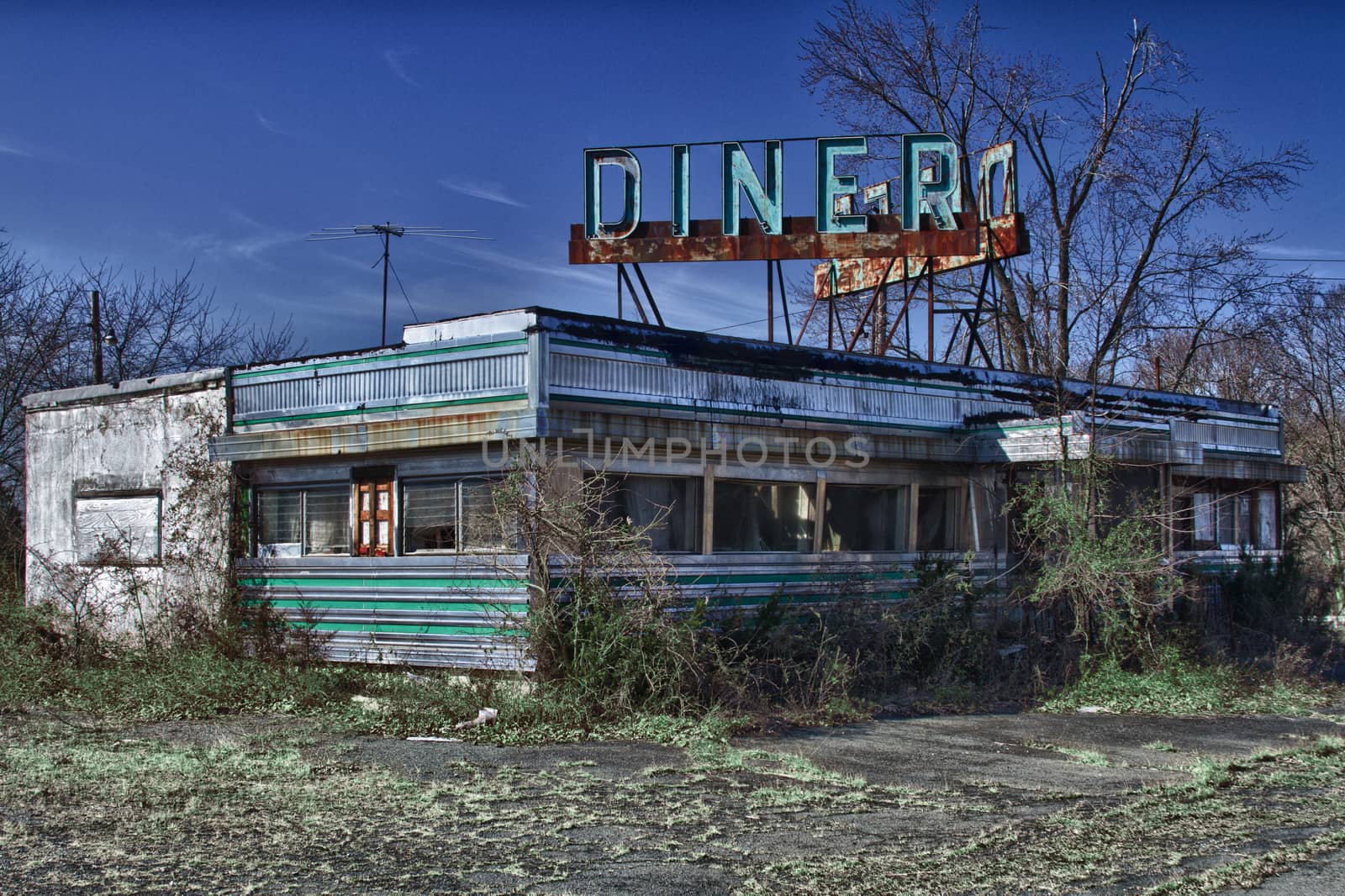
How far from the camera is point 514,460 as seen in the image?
10445mm

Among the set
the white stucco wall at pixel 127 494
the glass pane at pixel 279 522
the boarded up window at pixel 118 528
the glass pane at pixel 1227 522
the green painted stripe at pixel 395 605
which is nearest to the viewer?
the green painted stripe at pixel 395 605

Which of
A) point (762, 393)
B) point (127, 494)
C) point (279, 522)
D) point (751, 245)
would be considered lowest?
point (279, 522)

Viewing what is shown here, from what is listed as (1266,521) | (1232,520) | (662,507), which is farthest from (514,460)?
(1266,521)

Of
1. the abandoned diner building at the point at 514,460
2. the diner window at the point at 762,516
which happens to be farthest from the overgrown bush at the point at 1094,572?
the diner window at the point at 762,516

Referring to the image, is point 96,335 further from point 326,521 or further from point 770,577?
point 770,577

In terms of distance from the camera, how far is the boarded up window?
1302 centimetres

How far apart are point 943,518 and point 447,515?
6.09 meters

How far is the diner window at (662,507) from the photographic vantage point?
11.2 meters

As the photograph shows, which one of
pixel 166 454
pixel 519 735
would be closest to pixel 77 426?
pixel 166 454

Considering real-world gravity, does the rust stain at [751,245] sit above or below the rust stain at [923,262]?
below

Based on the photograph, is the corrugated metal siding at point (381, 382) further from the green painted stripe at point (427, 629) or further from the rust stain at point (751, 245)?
the rust stain at point (751, 245)

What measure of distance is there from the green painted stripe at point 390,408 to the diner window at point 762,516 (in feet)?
8.41

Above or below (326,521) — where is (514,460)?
above

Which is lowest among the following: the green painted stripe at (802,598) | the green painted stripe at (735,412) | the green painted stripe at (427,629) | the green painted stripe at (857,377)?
the green painted stripe at (427,629)
